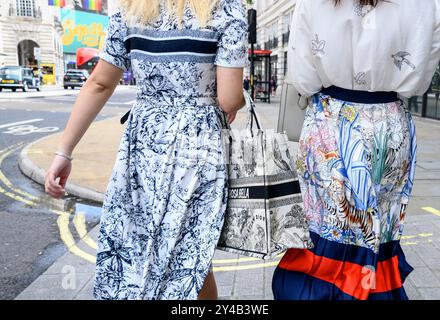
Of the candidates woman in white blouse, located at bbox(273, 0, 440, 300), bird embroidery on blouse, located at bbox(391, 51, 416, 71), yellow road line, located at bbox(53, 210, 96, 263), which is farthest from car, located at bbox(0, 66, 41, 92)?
bird embroidery on blouse, located at bbox(391, 51, 416, 71)

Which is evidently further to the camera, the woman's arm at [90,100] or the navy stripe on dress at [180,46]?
the woman's arm at [90,100]

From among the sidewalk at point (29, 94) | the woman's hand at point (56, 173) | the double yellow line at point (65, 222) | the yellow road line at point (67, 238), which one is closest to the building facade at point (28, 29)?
the sidewalk at point (29, 94)

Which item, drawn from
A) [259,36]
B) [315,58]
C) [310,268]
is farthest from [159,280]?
[259,36]

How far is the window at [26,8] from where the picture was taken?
5309 centimetres

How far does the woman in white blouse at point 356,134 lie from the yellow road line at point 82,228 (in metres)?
2.34

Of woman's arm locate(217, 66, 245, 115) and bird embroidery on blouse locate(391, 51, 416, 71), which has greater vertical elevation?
bird embroidery on blouse locate(391, 51, 416, 71)

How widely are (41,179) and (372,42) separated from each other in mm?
5439

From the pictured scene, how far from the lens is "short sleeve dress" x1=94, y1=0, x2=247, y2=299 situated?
1565 mm

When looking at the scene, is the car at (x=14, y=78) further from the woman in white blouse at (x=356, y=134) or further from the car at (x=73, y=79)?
the woman in white blouse at (x=356, y=134)

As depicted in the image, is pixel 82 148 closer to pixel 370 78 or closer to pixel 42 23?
pixel 370 78

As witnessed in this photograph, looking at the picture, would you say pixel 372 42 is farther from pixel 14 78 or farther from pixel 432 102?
pixel 14 78

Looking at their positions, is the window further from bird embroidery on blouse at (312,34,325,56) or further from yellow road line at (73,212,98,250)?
bird embroidery on blouse at (312,34,325,56)

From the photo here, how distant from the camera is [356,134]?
1789 mm

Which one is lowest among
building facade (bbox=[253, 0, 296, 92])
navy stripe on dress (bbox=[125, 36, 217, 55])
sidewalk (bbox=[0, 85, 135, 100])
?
sidewalk (bbox=[0, 85, 135, 100])
